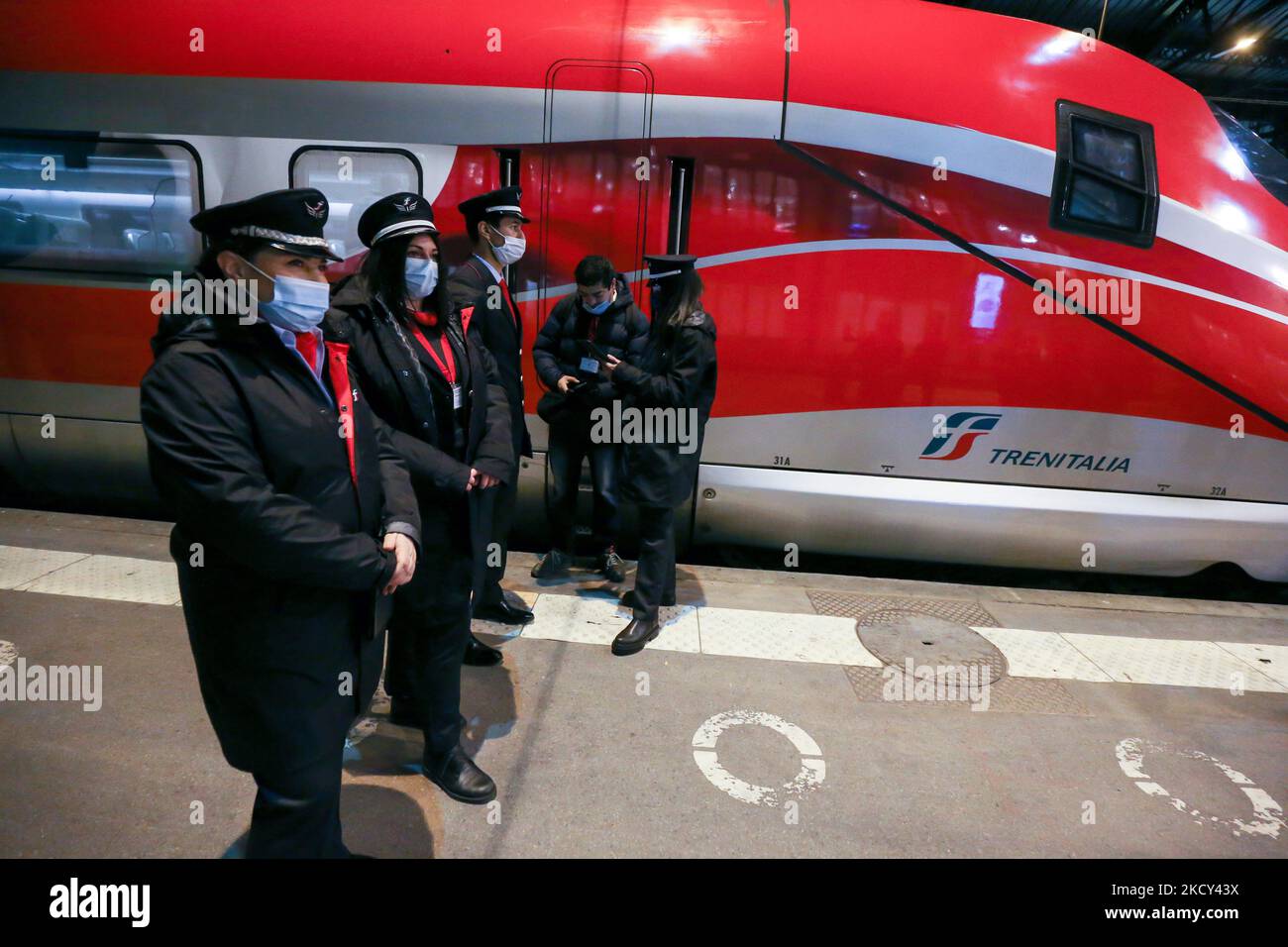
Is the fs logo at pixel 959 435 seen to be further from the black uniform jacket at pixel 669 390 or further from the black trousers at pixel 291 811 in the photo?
the black trousers at pixel 291 811

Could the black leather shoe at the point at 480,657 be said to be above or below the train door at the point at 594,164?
below

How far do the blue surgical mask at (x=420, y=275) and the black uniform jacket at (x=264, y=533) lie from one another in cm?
63

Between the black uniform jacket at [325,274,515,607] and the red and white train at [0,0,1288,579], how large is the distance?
184cm

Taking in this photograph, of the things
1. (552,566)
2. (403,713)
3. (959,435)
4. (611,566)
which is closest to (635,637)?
(611,566)

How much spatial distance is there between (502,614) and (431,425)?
161cm

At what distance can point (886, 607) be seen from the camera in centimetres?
420

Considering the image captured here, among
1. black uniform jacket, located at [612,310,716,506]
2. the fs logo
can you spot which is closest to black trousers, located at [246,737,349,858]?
black uniform jacket, located at [612,310,716,506]

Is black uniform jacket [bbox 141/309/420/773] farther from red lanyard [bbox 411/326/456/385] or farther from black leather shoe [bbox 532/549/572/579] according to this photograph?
black leather shoe [bbox 532/549/572/579]

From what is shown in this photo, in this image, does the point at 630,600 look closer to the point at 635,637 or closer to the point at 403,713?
the point at 635,637

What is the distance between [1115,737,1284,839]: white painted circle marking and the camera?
8.71 ft

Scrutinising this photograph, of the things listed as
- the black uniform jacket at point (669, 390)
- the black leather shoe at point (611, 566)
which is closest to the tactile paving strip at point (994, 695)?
the black uniform jacket at point (669, 390)

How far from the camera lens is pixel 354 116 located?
160 inches

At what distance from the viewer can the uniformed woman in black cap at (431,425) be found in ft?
7.77

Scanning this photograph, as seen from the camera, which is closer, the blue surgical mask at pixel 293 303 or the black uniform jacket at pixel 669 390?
the blue surgical mask at pixel 293 303
